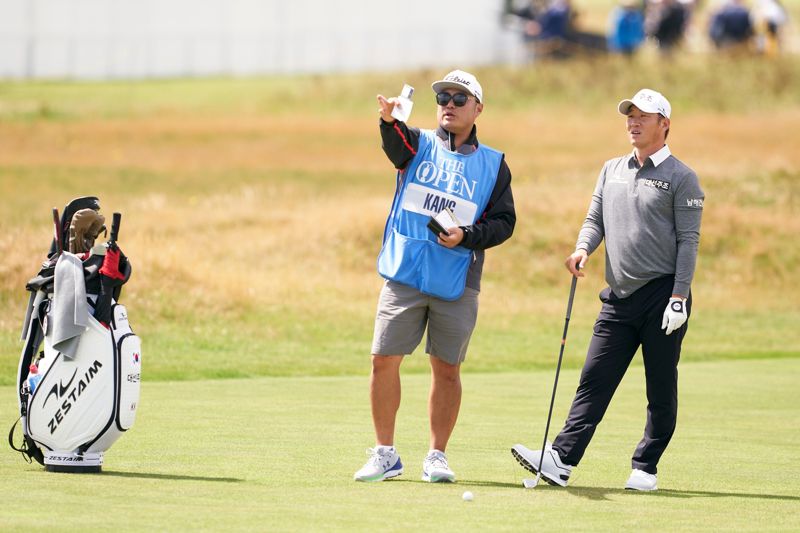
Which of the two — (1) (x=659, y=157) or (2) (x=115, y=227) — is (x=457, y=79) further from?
(2) (x=115, y=227)

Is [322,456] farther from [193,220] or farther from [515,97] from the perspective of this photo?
[515,97]

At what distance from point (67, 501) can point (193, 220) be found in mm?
17404

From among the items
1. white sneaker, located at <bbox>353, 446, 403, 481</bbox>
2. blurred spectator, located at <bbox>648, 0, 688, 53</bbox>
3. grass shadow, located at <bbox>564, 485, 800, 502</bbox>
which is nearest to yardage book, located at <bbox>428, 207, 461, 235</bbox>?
white sneaker, located at <bbox>353, 446, 403, 481</bbox>

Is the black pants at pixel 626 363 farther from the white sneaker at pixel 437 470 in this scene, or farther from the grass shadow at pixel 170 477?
the grass shadow at pixel 170 477

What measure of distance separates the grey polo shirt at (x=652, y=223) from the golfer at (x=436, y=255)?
581mm

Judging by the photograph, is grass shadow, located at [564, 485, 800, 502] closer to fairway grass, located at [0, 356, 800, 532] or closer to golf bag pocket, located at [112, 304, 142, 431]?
fairway grass, located at [0, 356, 800, 532]

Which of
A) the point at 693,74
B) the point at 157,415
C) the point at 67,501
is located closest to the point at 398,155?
the point at 67,501

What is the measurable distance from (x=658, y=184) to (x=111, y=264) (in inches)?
112

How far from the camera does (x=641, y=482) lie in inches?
311

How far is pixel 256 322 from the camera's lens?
17781 millimetres

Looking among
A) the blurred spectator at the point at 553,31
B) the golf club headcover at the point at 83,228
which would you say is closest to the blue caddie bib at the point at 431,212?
the golf club headcover at the point at 83,228

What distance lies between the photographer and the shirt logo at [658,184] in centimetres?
805

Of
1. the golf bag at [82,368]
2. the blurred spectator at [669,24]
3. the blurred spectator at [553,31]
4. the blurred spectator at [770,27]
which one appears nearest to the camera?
the golf bag at [82,368]

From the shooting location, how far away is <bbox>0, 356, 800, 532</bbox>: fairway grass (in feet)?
22.3
